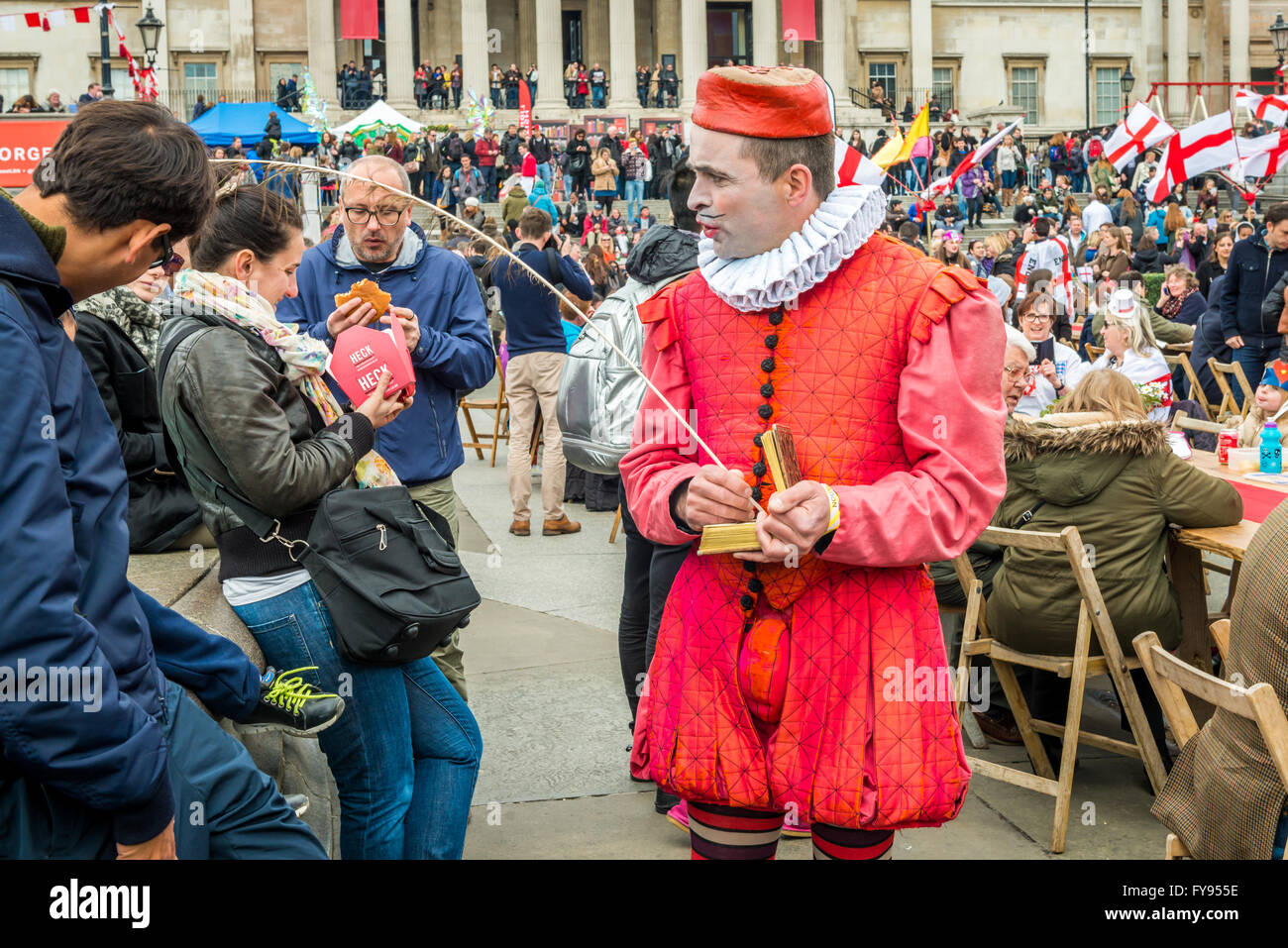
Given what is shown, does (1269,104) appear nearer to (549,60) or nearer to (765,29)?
(549,60)

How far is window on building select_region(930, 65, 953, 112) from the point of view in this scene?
1929 inches

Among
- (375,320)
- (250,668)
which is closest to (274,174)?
(375,320)

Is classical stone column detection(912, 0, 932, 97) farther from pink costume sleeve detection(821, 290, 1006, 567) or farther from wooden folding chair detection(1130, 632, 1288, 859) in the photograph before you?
pink costume sleeve detection(821, 290, 1006, 567)

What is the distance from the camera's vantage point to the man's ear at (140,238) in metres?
1.97

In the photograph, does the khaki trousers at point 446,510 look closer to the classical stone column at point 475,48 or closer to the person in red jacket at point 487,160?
the person in red jacket at point 487,160

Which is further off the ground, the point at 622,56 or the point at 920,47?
the point at 920,47

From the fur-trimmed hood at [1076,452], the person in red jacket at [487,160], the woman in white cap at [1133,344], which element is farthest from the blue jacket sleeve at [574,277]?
the person in red jacket at [487,160]

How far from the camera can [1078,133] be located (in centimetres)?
3800

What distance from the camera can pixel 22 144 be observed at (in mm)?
21375

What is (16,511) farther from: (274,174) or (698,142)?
(274,174)

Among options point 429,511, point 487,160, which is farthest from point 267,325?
point 487,160

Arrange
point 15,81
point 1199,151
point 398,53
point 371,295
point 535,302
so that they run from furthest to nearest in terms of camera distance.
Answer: point 15,81 → point 398,53 → point 1199,151 → point 535,302 → point 371,295

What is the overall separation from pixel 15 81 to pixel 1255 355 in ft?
143
